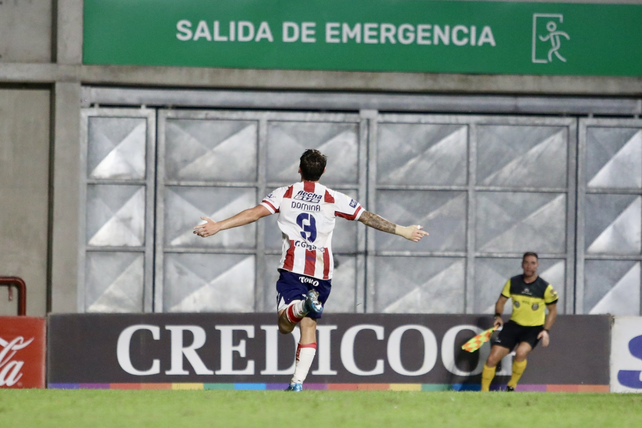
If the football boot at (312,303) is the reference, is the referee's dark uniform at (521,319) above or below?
below

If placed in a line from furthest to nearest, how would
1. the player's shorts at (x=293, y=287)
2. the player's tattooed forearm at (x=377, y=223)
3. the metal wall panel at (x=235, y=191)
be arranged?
the metal wall panel at (x=235, y=191), the player's tattooed forearm at (x=377, y=223), the player's shorts at (x=293, y=287)

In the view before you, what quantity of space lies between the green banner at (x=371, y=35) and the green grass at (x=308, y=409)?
7701 mm

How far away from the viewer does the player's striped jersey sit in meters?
7.46

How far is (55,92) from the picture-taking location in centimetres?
1375

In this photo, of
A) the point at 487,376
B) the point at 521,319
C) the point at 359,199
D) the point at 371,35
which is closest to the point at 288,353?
the point at 487,376

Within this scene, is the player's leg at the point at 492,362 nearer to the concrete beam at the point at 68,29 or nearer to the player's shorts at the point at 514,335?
the player's shorts at the point at 514,335

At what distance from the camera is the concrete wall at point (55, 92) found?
13.7 m

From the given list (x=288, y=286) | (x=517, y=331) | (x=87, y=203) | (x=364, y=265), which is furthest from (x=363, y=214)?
(x=87, y=203)

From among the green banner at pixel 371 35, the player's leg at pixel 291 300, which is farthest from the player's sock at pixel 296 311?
the green banner at pixel 371 35

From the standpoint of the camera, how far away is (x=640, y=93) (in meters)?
14.2

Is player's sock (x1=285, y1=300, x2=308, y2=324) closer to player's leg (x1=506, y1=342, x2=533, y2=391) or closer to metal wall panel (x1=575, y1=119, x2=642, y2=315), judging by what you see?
player's leg (x1=506, y1=342, x2=533, y2=391)

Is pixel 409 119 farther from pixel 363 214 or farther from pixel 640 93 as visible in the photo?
pixel 363 214

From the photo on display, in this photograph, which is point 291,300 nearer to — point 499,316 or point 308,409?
point 308,409

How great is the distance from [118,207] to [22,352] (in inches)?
134
